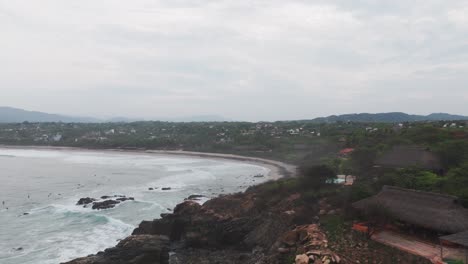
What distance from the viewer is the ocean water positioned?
26.7 m

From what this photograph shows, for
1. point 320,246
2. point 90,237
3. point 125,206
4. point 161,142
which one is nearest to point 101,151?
point 161,142

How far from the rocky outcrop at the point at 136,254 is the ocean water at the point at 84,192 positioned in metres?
3.63

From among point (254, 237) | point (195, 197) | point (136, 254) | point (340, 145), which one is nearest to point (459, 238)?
point (254, 237)

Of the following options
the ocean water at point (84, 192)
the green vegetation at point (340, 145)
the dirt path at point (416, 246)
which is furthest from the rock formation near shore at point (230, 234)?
the ocean water at point (84, 192)

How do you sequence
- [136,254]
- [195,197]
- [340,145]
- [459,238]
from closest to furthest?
1. [459,238]
2. [136,254]
3. [195,197]
4. [340,145]

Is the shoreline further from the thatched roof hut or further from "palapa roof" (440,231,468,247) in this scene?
"palapa roof" (440,231,468,247)

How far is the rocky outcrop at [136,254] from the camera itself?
21.0 meters

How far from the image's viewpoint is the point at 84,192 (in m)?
44.8

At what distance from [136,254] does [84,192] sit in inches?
1027

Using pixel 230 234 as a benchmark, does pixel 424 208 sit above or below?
above

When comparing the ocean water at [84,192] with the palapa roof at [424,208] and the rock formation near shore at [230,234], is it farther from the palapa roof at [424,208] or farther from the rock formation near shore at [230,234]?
the palapa roof at [424,208]

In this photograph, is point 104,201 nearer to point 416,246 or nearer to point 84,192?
point 84,192

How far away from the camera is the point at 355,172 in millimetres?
33875

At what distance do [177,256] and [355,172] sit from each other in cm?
1771
